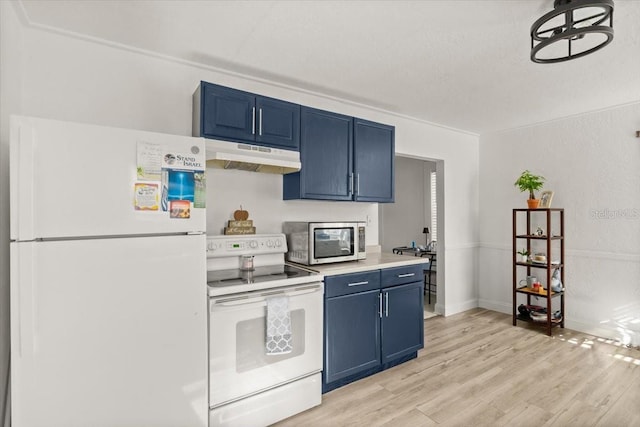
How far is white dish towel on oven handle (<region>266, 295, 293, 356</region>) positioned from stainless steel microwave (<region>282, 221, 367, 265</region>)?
62cm

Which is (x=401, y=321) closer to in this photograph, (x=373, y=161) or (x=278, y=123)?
(x=373, y=161)

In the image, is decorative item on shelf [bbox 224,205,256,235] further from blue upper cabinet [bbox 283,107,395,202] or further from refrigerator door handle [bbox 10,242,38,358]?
refrigerator door handle [bbox 10,242,38,358]

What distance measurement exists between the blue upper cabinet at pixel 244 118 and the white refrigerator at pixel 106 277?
556 mm

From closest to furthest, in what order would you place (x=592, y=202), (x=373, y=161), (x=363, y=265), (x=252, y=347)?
(x=252, y=347) < (x=363, y=265) < (x=373, y=161) < (x=592, y=202)

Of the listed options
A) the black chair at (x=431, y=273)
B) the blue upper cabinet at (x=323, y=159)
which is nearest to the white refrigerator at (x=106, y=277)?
the blue upper cabinet at (x=323, y=159)

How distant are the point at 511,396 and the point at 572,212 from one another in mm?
2496

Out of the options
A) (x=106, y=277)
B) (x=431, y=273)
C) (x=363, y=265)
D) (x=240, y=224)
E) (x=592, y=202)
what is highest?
(x=592, y=202)

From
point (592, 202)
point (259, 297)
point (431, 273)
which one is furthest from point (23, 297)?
point (431, 273)

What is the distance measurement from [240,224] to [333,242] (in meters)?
0.81

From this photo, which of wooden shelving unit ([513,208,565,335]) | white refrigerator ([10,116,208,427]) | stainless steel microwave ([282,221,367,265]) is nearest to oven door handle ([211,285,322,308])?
white refrigerator ([10,116,208,427])

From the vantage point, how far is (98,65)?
2.27m

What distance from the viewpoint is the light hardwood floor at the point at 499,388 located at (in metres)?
2.22

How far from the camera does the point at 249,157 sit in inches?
93.5

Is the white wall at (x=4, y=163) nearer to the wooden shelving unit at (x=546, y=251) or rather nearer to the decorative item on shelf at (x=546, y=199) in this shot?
the wooden shelving unit at (x=546, y=251)
